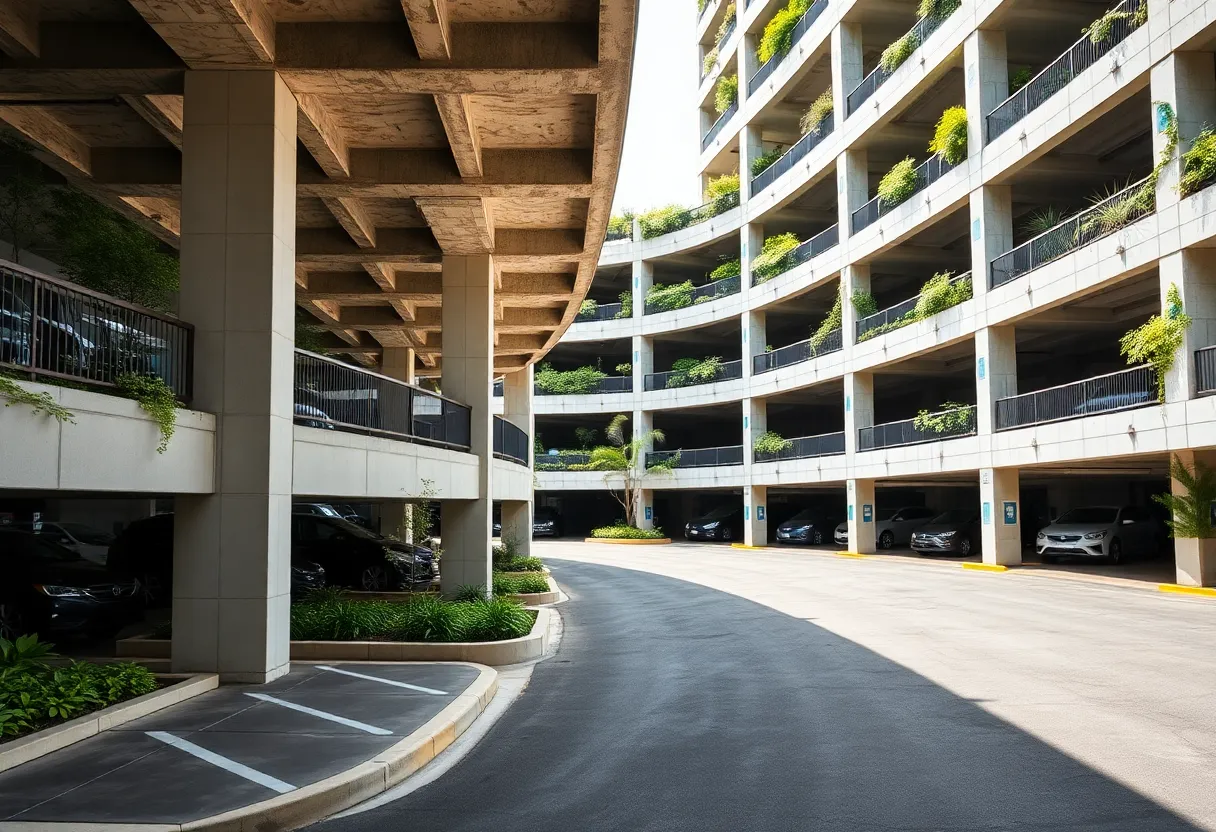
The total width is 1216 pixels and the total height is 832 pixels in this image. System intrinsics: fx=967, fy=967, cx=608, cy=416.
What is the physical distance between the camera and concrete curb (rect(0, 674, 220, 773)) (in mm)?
7273

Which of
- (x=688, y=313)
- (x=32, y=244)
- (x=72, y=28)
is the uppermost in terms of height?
(x=688, y=313)

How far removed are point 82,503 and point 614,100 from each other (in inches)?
1079

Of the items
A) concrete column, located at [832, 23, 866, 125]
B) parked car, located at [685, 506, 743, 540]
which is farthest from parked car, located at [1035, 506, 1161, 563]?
parked car, located at [685, 506, 743, 540]

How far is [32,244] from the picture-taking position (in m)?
16.6

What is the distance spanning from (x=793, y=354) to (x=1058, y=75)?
60.6 feet

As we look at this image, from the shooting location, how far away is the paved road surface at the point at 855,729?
634cm

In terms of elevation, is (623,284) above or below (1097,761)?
above

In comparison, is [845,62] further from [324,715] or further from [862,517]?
[324,715]

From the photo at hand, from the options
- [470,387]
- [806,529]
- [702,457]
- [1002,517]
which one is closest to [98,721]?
[470,387]

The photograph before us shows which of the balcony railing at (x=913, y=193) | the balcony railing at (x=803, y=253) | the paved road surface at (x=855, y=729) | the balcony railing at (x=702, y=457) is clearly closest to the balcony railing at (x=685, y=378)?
the balcony railing at (x=702, y=457)

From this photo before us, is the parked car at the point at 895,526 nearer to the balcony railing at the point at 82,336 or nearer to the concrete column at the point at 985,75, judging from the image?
the concrete column at the point at 985,75

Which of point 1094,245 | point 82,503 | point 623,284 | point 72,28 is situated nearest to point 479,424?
point 72,28

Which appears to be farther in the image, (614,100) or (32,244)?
(32,244)

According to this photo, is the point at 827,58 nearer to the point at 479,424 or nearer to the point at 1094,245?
the point at 1094,245
